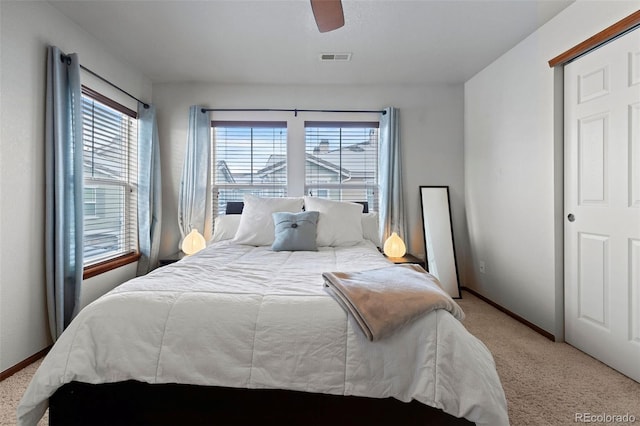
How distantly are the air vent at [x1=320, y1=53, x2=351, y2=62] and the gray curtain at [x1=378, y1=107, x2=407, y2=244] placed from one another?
2.81ft

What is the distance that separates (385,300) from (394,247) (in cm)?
222

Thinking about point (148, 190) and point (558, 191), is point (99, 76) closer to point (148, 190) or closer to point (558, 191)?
point (148, 190)

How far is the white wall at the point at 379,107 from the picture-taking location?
3.68 meters

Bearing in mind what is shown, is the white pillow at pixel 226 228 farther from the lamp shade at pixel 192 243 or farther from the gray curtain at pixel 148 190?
the gray curtain at pixel 148 190

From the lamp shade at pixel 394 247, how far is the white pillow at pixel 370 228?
0.90 ft

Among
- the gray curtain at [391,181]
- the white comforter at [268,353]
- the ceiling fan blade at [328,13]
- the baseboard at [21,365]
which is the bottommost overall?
the baseboard at [21,365]

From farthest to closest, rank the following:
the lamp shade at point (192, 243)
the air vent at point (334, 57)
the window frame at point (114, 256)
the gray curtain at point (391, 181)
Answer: the gray curtain at point (391, 181)
the lamp shade at point (192, 243)
the air vent at point (334, 57)
the window frame at point (114, 256)

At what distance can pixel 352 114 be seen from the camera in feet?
12.3

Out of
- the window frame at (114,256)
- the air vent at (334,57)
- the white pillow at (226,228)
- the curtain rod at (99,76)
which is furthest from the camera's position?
the white pillow at (226,228)

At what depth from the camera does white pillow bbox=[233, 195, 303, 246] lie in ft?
9.24

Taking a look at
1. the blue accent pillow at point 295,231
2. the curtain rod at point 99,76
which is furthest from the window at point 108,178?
the blue accent pillow at point 295,231

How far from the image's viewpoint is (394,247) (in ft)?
11.1

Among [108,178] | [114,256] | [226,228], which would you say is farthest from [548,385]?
[108,178]

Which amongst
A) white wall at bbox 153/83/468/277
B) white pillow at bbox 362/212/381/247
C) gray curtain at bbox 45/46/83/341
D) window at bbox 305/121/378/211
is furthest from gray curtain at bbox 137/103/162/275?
white pillow at bbox 362/212/381/247
